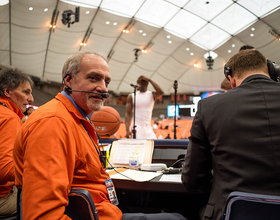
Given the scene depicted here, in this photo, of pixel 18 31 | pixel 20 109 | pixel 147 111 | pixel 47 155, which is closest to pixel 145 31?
pixel 18 31

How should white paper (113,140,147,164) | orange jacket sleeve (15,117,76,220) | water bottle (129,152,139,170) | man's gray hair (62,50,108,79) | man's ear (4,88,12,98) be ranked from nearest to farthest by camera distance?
orange jacket sleeve (15,117,76,220) → man's gray hair (62,50,108,79) → man's ear (4,88,12,98) → water bottle (129,152,139,170) → white paper (113,140,147,164)

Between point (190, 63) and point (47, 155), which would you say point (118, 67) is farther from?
point (47, 155)

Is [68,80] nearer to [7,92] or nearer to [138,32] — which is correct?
[7,92]

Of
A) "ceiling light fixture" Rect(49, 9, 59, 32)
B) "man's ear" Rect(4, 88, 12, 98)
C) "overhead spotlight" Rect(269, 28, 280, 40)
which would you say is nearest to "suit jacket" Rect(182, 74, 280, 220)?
"man's ear" Rect(4, 88, 12, 98)

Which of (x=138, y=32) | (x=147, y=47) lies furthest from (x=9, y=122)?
(x=147, y=47)

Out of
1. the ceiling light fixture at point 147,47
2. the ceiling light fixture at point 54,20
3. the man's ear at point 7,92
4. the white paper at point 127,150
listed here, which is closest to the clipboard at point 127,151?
the white paper at point 127,150

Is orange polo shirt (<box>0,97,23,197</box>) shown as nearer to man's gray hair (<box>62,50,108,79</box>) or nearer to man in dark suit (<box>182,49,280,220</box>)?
man's gray hair (<box>62,50,108,79</box>)

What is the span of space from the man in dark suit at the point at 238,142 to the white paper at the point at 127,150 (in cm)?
106

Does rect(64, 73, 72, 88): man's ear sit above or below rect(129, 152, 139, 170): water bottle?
above

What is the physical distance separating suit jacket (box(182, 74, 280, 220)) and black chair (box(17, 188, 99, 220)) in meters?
0.62

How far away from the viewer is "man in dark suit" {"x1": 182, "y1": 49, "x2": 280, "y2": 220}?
3.25 feet

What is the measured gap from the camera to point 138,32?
15734 millimetres

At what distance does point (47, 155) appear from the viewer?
2.79ft

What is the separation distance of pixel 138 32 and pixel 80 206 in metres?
16.1
